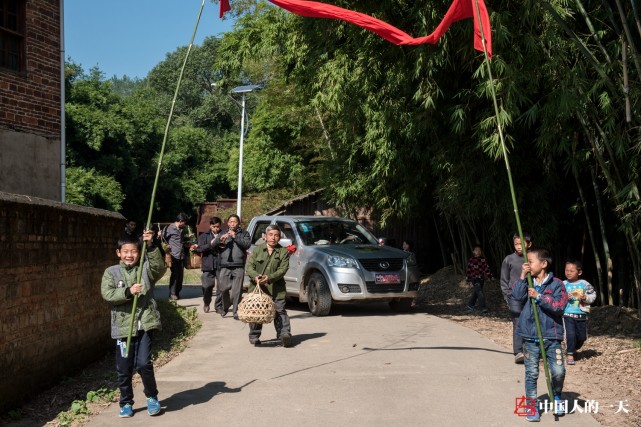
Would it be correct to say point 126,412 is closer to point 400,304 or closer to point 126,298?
point 126,298

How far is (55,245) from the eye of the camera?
311 inches

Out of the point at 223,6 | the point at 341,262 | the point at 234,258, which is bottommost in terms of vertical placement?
the point at 341,262

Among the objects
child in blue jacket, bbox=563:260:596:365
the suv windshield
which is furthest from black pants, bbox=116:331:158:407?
the suv windshield

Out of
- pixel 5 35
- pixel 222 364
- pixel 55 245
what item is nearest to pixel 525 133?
pixel 222 364

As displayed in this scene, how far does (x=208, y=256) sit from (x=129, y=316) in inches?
297

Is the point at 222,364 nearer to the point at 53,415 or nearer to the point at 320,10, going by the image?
the point at 53,415

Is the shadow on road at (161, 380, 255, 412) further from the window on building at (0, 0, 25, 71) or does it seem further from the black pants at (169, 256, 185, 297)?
the black pants at (169, 256, 185, 297)

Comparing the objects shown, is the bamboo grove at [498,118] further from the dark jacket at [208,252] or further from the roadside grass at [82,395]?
the roadside grass at [82,395]

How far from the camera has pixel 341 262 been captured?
43.4ft

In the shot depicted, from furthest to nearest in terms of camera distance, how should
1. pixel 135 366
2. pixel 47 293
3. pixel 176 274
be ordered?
pixel 176 274 → pixel 47 293 → pixel 135 366

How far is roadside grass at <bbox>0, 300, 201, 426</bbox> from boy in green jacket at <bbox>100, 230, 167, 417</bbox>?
0.47m

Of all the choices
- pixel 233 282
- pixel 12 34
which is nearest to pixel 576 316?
pixel 233 282

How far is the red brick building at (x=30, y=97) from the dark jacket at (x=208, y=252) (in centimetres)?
280

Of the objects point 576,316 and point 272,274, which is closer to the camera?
point 576,316
